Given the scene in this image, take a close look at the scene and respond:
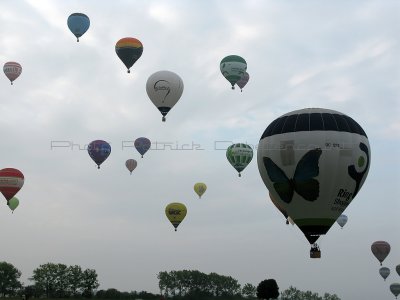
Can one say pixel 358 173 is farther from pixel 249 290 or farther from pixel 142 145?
pixel 249 290

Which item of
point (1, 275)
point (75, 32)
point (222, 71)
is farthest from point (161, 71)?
point (1, 275)

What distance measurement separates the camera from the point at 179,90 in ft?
182

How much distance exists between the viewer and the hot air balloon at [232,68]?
59125mm

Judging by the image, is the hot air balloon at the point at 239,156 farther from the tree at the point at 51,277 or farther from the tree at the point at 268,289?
the tree at the point at 51,277

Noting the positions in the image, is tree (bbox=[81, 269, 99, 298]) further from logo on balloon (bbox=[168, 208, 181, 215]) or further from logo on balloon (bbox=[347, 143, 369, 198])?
logo on balloon (bbox=[347, 143, 369, 198])

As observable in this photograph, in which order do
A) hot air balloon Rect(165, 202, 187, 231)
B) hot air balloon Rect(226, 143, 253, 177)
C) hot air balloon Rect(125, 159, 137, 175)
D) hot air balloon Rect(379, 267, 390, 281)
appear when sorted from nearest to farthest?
hot air balloon Rect(226, 143, 253, 177), hot air balloon Rect(165, 202, 187, 231), hot air balloon Rect(125, 159, 137, 175), hot air balloon Rect(379, 267, 390, 281)

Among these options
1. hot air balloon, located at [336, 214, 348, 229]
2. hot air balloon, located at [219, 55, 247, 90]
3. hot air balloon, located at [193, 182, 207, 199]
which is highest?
hot air balloon, located at [219, 55, 247, 90]

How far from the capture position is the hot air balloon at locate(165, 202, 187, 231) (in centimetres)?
6669

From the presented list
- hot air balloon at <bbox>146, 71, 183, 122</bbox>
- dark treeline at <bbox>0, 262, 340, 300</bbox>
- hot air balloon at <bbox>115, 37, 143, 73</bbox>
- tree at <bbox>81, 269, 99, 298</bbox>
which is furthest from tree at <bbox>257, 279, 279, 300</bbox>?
hot air balloon at <bbox>115, 37, 143, 73</bbox>

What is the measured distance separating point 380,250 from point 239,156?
916 inches

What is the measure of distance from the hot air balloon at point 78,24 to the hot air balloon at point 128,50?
599 cm

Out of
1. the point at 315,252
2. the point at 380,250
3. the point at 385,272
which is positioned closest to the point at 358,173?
the point at 315,252

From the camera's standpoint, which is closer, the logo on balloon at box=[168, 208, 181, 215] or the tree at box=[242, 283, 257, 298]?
the logo on balloon at box=[168, 208, 181, 215]

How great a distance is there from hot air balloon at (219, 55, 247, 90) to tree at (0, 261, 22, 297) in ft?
280
